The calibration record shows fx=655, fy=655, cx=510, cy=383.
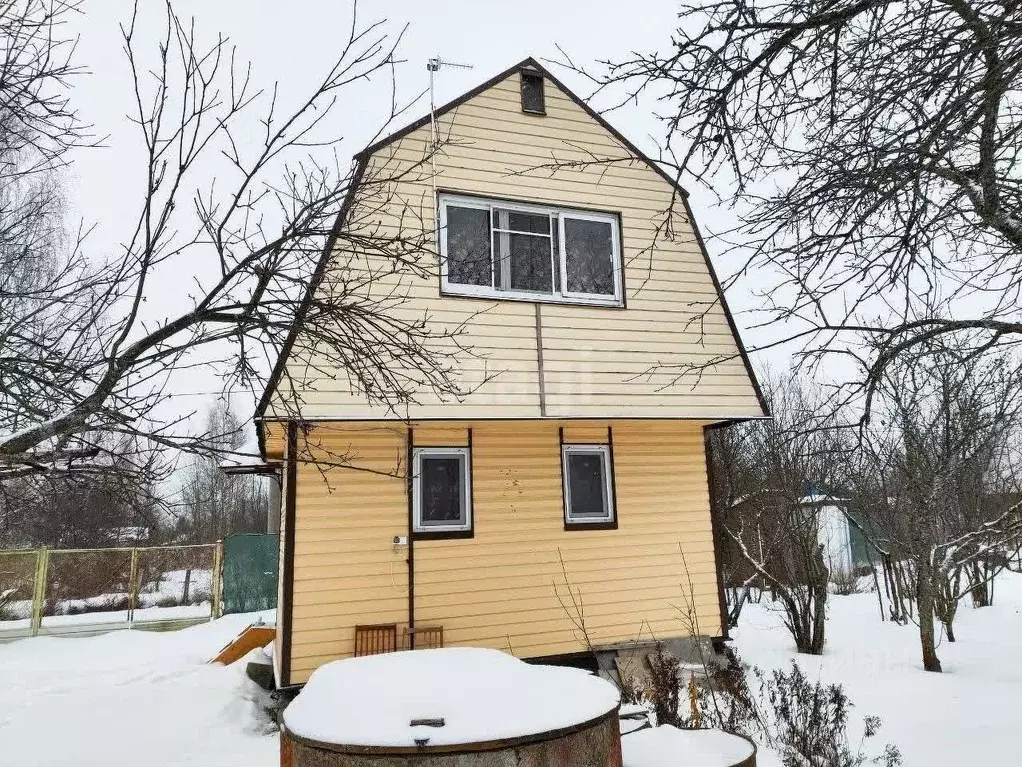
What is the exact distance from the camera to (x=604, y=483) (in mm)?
8328

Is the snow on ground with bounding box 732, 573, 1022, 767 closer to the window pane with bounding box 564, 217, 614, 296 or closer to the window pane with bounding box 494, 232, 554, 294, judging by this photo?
the window pane with bounding box 564, 217, 614, 296

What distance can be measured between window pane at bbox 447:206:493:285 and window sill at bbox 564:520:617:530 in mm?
3109

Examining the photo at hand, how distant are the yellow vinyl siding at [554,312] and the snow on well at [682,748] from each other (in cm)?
393

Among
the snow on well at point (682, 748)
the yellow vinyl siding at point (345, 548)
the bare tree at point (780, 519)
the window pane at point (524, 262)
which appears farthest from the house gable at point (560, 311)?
the snow on well at point (682, 748)

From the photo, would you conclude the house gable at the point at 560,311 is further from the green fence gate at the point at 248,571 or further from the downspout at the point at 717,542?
the green fence gate at the point at 248,571

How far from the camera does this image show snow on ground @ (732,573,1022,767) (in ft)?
17.9

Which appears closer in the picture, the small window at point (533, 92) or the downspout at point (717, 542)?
the downspout at point (717, 542)

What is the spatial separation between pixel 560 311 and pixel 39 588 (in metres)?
13.7

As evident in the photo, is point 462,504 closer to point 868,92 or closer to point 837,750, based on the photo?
point 837,750

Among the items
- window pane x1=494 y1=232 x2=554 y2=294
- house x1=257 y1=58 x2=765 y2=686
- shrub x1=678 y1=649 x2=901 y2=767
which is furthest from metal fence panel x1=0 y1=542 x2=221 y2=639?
shrub x1=678 y1=649 x2=901 y2=767

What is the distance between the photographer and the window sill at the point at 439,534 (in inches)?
294

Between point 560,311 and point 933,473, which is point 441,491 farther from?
point 933,473

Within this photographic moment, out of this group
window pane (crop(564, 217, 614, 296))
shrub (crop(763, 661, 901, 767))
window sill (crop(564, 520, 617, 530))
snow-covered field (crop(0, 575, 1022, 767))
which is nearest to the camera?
shrub (crop(763, 661, 901, 767))

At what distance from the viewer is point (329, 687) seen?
10.4 ft
